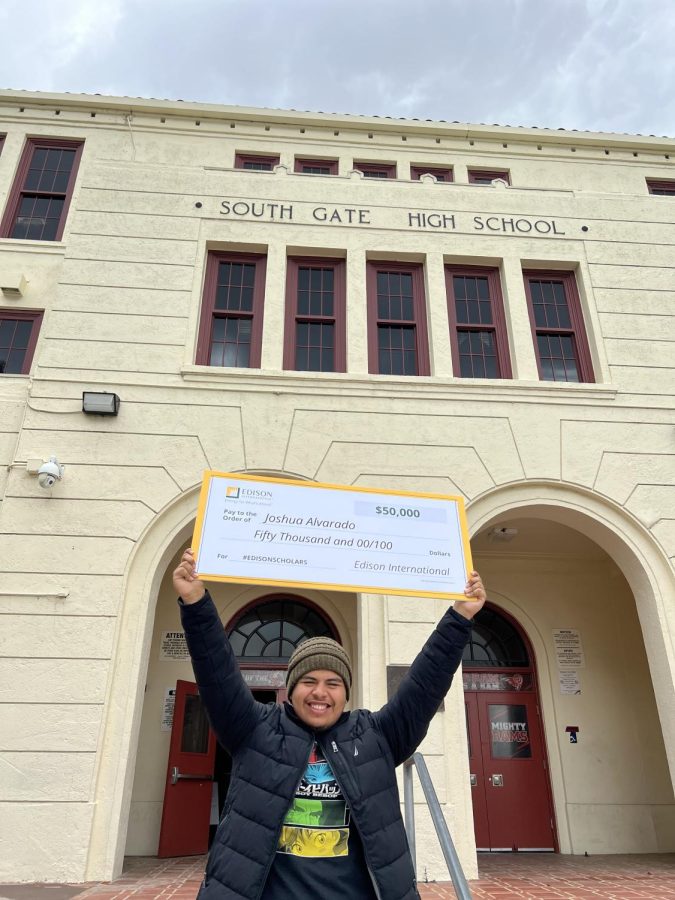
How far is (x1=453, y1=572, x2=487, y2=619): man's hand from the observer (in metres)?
2.93

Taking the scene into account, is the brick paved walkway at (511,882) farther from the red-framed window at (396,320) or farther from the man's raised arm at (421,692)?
the red-framed window at (396,320)

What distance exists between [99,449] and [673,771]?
27.9 ft

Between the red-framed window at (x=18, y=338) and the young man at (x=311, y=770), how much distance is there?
8.63 metres

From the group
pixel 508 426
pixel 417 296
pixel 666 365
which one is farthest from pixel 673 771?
pixel 417 296

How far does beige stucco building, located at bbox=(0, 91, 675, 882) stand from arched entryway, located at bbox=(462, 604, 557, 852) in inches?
2.2

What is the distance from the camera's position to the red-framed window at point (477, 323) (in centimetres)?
1015

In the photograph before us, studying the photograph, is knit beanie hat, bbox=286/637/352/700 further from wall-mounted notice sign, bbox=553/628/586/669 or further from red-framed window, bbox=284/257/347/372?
wall-mounted notice sign, bbox=553/628/586/669

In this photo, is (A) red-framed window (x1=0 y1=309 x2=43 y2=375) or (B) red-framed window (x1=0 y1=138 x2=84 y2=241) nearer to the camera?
(A) red-framed window (x1=0 y1=309 x2=43 y2=375)

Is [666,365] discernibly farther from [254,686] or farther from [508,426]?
[254,686]

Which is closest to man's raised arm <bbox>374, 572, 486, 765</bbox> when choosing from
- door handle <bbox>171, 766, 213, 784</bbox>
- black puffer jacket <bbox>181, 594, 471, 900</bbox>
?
black puffer jacket <bbox>181, 594, 471, 900</bbox>

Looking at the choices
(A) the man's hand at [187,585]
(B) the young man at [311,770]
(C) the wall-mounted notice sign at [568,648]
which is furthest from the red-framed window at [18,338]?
(C) the wall-mounted notice sign at [568,648]

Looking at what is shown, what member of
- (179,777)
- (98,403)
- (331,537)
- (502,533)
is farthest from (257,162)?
(179,777)

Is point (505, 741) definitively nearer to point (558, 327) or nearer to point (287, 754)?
point (558, 327)

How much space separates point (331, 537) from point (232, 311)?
6994 millimetres
